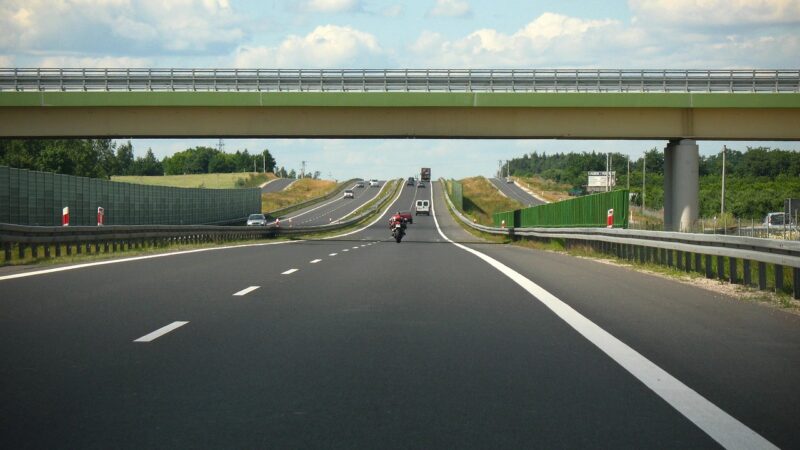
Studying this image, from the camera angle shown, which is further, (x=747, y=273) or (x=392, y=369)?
(x=747, y=273)

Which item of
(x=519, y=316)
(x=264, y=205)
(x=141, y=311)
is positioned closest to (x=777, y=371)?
(x=519, y=316)

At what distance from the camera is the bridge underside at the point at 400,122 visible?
45562 millimetres

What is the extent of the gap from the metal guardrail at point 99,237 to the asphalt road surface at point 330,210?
48999mm

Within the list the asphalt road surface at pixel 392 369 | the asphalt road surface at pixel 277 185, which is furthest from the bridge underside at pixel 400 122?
the asphalt road surface at pixel 277 185

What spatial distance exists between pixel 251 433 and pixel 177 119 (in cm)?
4280

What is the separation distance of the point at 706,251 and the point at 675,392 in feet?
35.0

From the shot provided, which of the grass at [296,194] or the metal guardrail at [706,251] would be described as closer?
the metal guardrail at [706,251]

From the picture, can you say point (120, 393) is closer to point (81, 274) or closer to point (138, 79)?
point (81, 274)

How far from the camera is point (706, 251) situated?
16.8 m

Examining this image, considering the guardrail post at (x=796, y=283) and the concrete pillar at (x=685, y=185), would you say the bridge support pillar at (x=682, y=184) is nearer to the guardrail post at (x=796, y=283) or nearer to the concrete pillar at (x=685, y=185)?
the concrete pillar at (x=685, y=185)

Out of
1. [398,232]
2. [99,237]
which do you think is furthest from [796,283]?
[398,232]

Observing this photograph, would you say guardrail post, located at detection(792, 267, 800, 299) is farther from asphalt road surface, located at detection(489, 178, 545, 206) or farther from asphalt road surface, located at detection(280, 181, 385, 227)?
asphalt road surface, located at detection(489, 178, 545, 206)

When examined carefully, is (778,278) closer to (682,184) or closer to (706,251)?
(706,251)

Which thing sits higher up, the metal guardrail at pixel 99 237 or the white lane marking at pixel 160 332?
the metal guardrail at pixel 99 237
